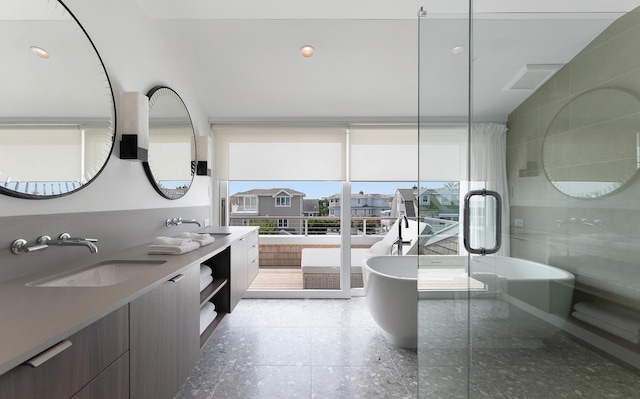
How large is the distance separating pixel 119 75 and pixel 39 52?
0.53m

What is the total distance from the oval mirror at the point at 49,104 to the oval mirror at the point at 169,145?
453 mm

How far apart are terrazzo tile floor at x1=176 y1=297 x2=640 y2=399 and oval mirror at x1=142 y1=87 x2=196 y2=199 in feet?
4.56

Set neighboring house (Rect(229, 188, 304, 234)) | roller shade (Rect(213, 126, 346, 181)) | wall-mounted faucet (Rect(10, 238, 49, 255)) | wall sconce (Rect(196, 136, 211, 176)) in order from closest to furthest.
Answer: wall-mounted faucet (Rect(10, 238, 49, 255)) → wall sconce (Rect(196, 136, 211, 176)) → roller shade (Rect(213, 126, 346, 181)) → neighboring house (Rect(229, 188, 304, 234))

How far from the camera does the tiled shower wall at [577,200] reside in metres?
1.25

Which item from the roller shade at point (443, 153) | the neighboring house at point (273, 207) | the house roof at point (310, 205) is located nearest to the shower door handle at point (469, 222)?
the roller shade at point (443, 153)

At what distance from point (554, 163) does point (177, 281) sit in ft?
6.13

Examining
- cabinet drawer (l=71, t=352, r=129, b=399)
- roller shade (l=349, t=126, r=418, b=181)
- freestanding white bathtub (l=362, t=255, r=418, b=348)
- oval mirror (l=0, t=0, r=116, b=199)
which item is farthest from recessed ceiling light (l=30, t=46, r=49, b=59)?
roller shade (l=349, t=126, r=418, b=181)

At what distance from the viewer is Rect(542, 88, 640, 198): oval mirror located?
1.24 m

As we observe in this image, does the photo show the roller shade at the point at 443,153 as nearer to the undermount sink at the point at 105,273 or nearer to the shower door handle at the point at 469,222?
the shower door handle at the point at 469,222

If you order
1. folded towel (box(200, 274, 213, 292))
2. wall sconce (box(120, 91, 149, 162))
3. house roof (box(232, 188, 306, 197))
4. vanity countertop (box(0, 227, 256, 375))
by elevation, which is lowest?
folded towel (box(200, 274, 213, 292))

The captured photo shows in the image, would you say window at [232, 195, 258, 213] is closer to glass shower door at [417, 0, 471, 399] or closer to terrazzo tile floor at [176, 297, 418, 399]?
terrazzo tile floor at [176, 297, 418, 399]

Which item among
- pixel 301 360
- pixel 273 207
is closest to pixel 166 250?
pixel 301 360

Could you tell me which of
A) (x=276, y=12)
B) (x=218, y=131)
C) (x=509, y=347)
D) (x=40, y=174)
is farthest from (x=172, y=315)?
(x=218, y=131)

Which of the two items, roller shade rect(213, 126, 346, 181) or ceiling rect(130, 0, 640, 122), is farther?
roller shade rect(213, 126, 346, 181)
